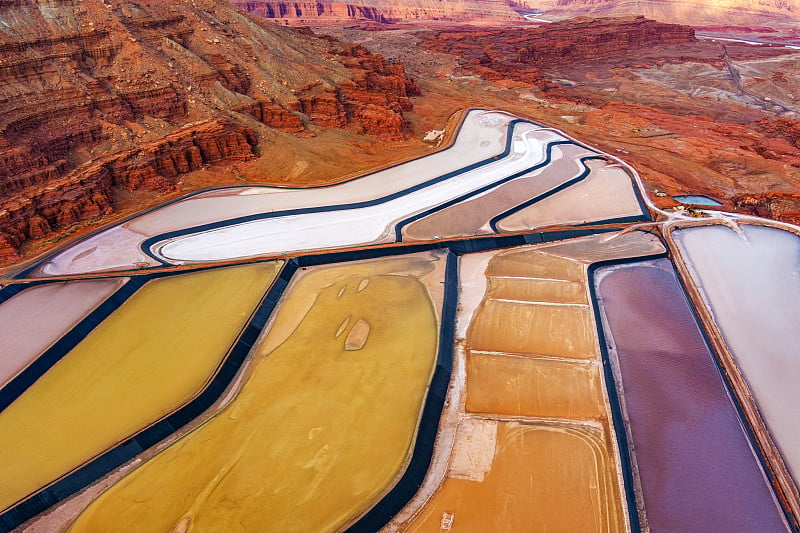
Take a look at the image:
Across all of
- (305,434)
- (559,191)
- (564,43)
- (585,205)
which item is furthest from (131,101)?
(564,43)

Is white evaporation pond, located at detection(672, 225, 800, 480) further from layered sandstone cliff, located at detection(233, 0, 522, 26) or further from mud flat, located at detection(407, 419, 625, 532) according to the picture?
layered sandstone cliff, located at detection(233, 0, 522, 26)

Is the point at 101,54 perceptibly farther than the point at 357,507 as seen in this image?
Yes

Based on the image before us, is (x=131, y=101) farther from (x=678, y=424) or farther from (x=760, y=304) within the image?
(x=760, y=304)

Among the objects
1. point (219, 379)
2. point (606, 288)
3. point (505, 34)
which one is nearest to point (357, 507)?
point (219, 379)

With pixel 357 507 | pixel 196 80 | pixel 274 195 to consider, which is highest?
pixel 196 80

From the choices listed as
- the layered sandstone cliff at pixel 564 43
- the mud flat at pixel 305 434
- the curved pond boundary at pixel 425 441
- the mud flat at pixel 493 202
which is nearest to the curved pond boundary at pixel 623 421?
the curved pond boundary at pixel 425 441

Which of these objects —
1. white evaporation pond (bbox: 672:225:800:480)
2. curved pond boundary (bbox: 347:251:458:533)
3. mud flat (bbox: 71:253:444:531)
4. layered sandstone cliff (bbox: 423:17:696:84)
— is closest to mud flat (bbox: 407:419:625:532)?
curved pond boundary (bbox: 347:251:458:533)

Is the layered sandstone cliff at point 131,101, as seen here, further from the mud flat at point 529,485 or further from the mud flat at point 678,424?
the mud flat at point 678,424

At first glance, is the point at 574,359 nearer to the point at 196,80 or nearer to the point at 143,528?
the point at 143,528
